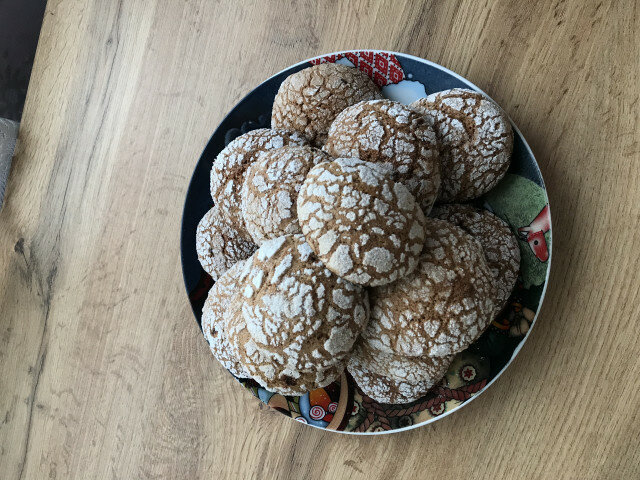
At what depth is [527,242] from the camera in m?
0.89

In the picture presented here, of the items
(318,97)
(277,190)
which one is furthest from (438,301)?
(318,97)

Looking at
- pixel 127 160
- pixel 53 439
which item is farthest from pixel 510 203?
pixel 53 439

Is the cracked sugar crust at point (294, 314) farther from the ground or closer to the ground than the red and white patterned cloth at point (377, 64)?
closer to the ground

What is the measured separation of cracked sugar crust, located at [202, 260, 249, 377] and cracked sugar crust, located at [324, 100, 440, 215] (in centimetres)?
27

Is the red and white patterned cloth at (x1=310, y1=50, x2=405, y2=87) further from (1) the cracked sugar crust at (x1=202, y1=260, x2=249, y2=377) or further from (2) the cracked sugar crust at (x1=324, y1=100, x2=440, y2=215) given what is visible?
(1) the cracked sugar crust at (x1=202, y1=260, x2=249, y2=377)

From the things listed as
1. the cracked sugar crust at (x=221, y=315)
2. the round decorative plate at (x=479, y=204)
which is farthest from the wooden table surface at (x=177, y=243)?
the cracked sugar crust at (x=221, y=315)

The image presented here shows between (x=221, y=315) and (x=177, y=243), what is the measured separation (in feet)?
1.65

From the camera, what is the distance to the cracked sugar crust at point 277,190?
768 mm

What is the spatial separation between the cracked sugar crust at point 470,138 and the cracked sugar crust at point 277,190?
0.20m

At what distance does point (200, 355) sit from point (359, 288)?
2.28 feet

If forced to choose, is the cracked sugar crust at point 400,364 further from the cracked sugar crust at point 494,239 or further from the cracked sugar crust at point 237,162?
the cracked sugar crust at point 237,162

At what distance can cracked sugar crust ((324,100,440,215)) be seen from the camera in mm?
776

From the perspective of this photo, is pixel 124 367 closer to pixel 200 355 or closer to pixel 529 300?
pixel 200 355

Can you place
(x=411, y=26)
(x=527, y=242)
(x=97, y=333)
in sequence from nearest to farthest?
(x=527, y=242) → (x=411, y=26) → (x=97, y=333)
